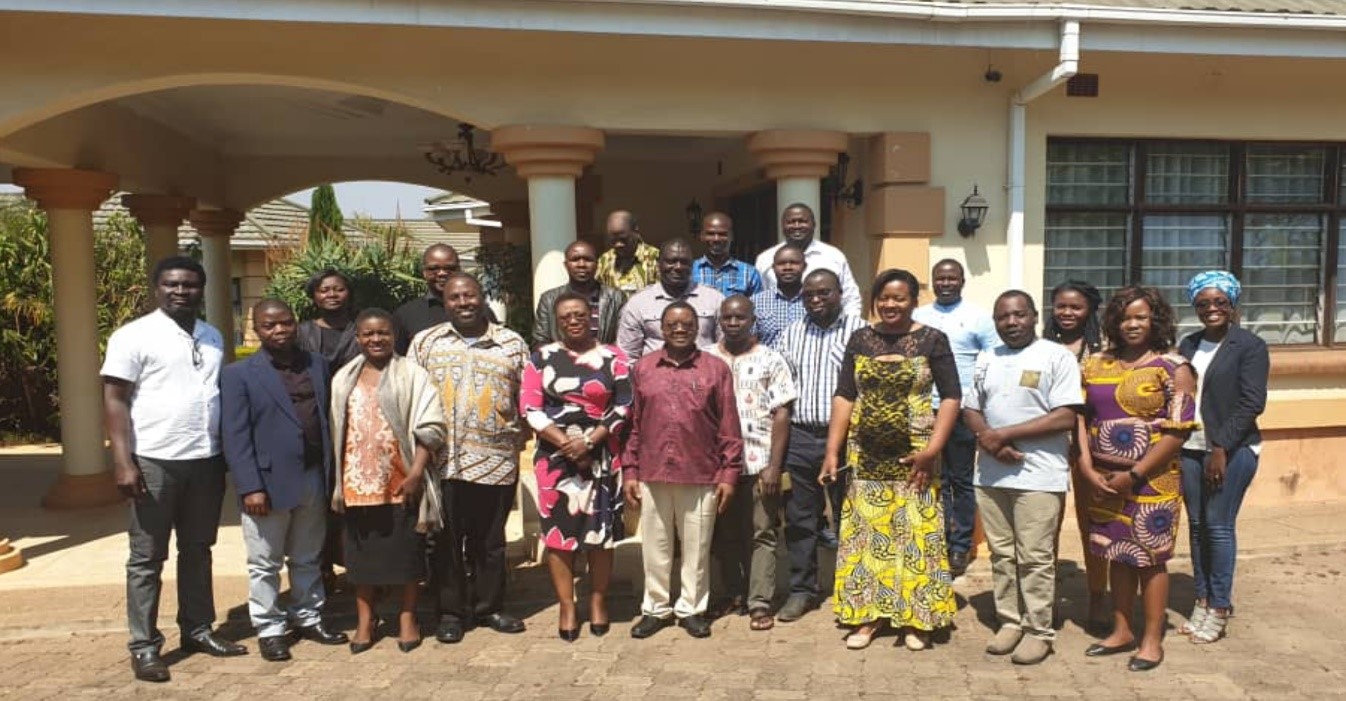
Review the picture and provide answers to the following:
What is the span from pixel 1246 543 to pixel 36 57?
7.44 meters

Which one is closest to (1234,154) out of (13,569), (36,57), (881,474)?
(881,474)

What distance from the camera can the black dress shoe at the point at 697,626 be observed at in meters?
4.29

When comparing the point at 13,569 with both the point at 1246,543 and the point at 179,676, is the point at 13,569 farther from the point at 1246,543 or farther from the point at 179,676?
the point at 1246,543

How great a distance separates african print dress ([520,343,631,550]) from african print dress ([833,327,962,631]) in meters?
0.99

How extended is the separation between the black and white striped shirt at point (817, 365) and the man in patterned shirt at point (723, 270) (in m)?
0.62

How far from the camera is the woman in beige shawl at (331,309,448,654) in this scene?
4055 millimetres

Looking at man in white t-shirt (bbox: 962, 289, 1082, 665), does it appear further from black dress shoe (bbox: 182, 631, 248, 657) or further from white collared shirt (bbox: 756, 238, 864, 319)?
black dress shoe (bbox: 182, 631, 248, 657)

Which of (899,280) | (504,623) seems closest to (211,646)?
(504,623)

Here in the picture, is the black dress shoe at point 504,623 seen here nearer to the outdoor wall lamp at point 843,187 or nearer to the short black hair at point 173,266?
the short black hair at point 173,266

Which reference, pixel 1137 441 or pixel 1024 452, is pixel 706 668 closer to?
pixel 1024 452

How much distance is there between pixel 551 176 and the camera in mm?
5711

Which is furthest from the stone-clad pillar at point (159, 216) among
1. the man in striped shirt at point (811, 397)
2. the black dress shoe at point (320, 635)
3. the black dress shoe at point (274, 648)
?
the man in striped shirt at point (811, 397)

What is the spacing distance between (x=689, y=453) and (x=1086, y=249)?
3.86 meters

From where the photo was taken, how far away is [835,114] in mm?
5980
